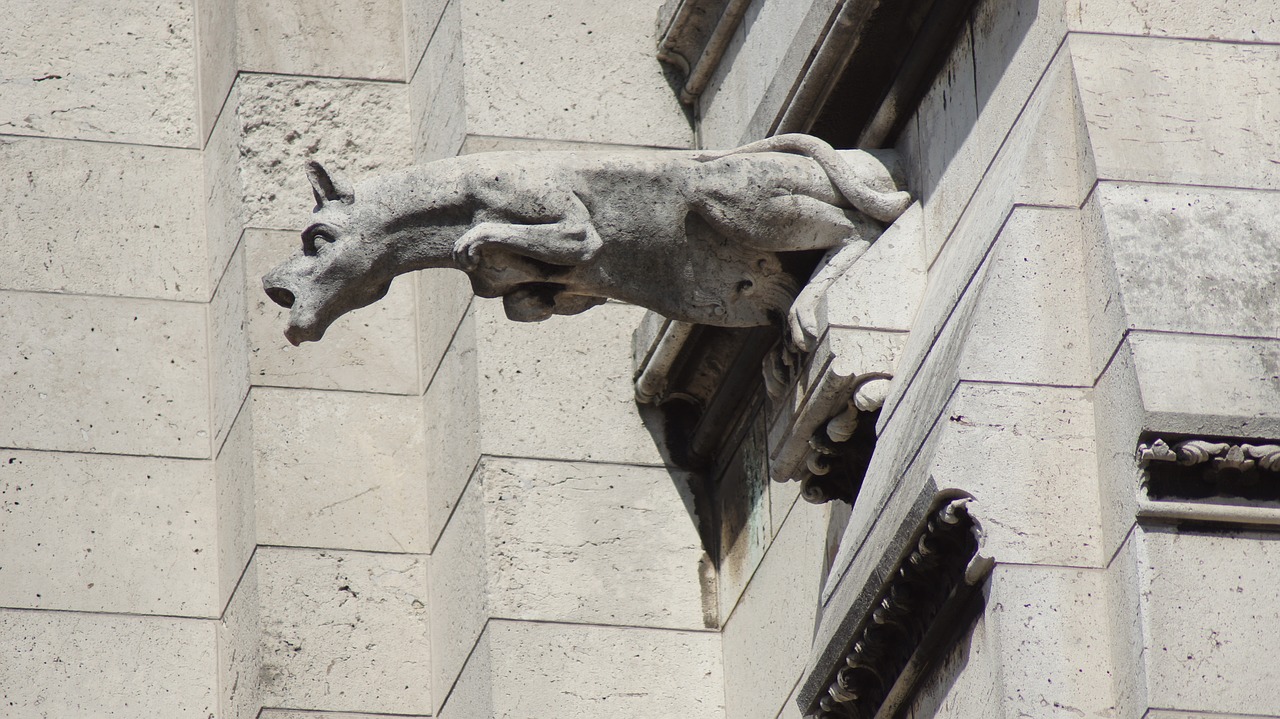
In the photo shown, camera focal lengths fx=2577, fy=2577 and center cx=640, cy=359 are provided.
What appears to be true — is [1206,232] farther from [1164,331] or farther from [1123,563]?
[1123,563]

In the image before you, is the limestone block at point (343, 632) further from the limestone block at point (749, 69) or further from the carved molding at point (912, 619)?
the carved molding at point (912, 619)

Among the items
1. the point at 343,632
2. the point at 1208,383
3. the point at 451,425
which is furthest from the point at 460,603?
the point at 1208,383

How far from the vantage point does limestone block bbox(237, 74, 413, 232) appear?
293 inches

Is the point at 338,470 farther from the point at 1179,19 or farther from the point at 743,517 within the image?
the point at 1179,19

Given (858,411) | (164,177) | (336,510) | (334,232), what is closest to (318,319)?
(334,232)

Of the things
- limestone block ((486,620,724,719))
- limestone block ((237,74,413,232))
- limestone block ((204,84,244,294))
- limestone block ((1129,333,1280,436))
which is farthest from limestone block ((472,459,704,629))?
limestone block ((1129,333,1280,436))

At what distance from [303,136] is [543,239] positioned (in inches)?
86.6

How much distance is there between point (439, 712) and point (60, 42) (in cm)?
258

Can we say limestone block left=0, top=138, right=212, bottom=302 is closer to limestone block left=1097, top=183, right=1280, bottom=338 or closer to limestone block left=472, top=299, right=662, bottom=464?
limestone block left=472, top=299, right=662, bottom=464

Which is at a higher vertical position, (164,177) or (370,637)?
(164,177)

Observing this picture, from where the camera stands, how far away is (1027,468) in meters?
4.47

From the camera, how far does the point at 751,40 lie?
265 inches

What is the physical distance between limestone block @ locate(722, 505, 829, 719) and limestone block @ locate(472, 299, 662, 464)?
564 mm

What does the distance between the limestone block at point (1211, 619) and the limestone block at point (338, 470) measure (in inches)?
127
